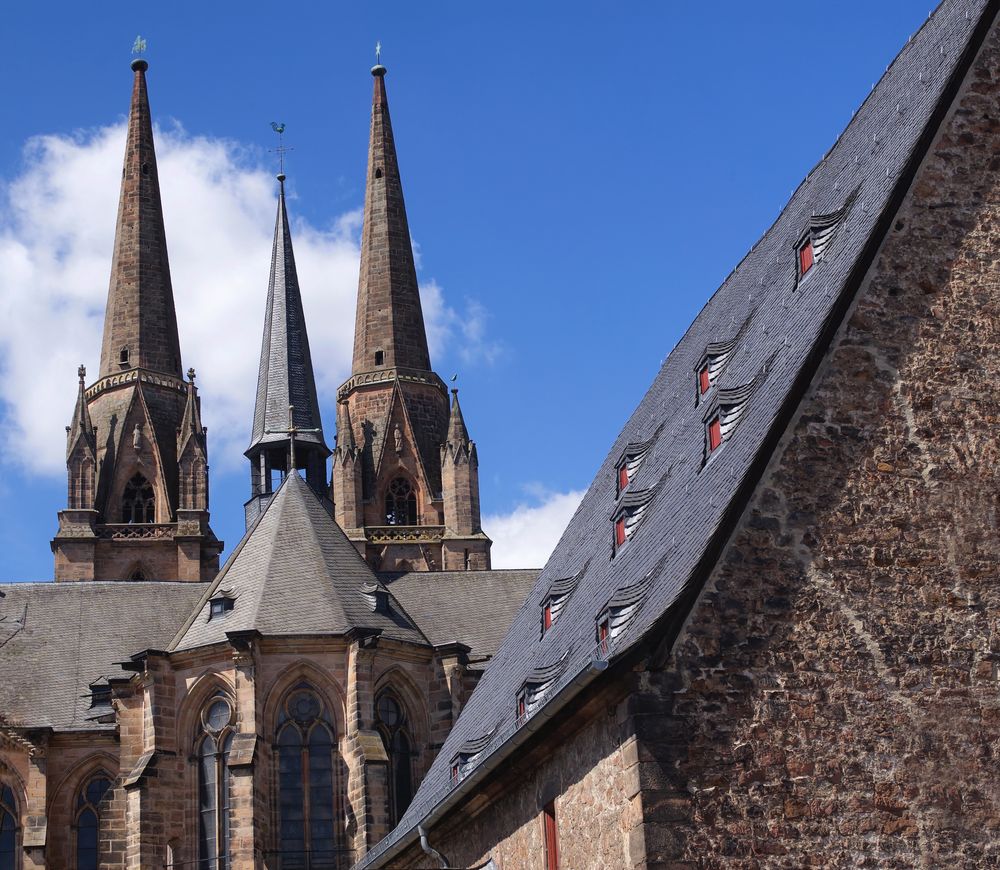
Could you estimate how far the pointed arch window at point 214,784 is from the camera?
3897 cm

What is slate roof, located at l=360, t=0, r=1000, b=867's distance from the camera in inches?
652

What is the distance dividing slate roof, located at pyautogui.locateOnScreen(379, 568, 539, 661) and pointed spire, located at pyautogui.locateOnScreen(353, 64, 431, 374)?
A: 633 inches

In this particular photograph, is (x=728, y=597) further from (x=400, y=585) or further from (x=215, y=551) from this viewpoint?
(x=215, y=551)

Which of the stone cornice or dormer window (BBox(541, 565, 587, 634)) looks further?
the stone cornice

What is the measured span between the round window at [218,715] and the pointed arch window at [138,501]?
2118cm

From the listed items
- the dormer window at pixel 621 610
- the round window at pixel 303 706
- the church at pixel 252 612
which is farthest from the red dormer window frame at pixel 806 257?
the round window at pixel 303 706

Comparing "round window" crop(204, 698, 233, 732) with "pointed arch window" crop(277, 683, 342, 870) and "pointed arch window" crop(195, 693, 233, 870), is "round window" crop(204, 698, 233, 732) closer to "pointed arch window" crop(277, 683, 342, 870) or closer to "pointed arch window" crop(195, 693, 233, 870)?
"pointed arch window" crop(195, 693, 233, 870)

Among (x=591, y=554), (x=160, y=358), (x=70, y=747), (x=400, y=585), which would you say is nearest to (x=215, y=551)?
(x=160, y=358)

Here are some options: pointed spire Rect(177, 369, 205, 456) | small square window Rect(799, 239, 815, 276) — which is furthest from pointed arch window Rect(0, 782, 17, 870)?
small square window Rect(799, 239, 815, 276)

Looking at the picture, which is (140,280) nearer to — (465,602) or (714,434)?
(465,602)

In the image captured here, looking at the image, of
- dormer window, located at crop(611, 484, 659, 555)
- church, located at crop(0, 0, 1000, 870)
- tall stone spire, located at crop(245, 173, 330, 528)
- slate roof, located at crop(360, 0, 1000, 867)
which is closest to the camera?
church, located at crop(0, 0, 1000, 870)

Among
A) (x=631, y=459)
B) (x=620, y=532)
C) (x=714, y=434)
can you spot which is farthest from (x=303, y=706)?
(x=714, y=434)

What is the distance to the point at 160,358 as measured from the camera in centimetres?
6359

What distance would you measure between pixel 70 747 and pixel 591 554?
77.3ft
